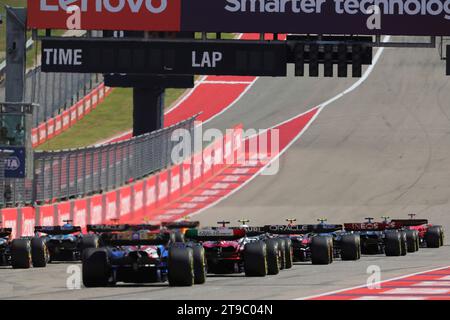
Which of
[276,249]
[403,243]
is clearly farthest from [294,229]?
[276,249]

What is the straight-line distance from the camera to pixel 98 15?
4012 cm

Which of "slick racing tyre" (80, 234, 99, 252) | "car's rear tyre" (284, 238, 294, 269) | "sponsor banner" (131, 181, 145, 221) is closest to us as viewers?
"car's rear tyre" (284, 238, 294, 269)

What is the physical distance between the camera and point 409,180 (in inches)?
2035

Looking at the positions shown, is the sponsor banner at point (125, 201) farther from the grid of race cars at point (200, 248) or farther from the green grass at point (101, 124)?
the green grass at point (101, 124)

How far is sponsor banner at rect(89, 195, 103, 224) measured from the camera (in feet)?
141

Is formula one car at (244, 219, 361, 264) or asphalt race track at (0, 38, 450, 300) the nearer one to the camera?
formula one car at (244, 219, 361, 264)

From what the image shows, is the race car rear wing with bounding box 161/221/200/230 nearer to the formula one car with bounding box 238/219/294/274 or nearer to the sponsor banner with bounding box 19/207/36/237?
the sponsor banner with bounding box 19/207/36/237

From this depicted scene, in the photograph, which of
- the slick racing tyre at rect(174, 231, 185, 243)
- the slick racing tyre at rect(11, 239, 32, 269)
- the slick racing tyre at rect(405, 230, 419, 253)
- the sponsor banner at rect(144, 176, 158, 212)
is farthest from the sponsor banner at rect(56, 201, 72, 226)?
the slick racing tyre at rect(11, 239, 32, 269)

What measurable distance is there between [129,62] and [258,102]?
28.8 m

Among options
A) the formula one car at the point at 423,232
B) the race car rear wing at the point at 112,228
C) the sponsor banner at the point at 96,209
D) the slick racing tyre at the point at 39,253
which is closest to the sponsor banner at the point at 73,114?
the sponsor banner at the point at 96,209

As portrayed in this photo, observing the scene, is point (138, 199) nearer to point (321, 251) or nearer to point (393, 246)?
point (393, 246)

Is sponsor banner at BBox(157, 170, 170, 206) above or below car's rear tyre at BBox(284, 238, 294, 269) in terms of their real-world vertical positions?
above

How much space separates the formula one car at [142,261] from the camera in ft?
71.8

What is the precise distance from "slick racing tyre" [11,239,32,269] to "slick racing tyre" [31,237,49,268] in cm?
40
